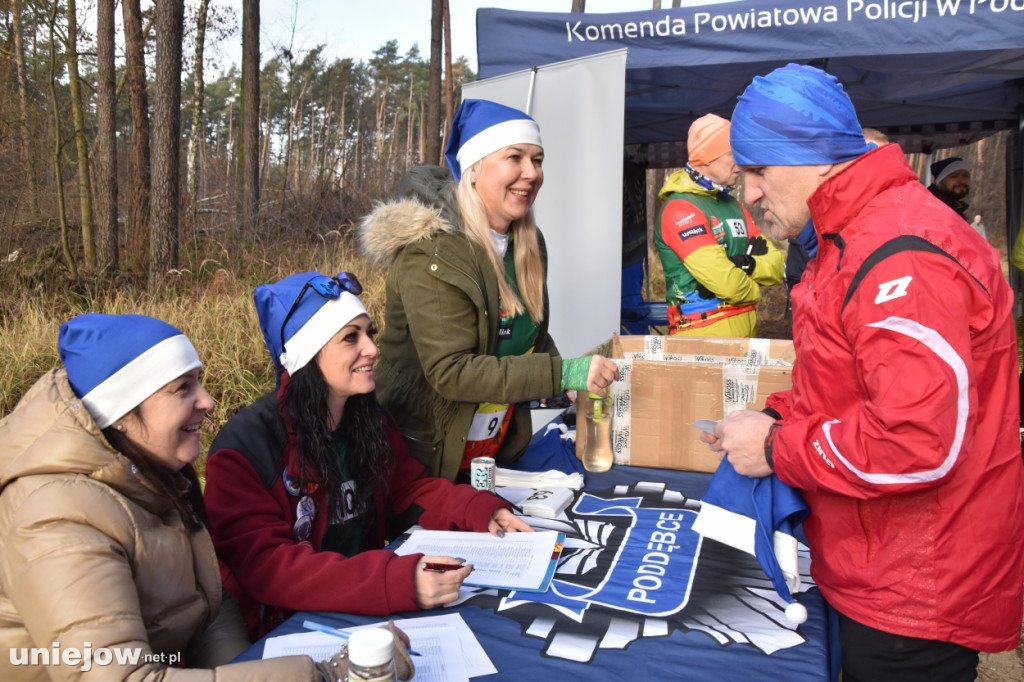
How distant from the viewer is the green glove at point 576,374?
2.26m

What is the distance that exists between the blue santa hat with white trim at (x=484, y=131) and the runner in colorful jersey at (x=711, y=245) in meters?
1.33

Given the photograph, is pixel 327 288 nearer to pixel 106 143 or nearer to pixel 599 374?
pixel 599 374

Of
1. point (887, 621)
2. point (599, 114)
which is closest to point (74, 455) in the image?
point (887, 621)

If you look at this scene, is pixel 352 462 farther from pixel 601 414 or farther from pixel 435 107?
pixel 435 107

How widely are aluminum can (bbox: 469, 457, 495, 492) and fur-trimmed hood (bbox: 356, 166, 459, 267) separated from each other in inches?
27.6

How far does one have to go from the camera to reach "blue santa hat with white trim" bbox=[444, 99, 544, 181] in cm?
245

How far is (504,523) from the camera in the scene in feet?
6.57

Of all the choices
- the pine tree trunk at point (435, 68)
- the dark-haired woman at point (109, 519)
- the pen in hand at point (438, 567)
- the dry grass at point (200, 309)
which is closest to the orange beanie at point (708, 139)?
the pen in hand at point (438, 567)

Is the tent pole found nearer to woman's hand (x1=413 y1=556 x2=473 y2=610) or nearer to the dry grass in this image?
the dry grass

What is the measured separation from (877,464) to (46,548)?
1.32 meters

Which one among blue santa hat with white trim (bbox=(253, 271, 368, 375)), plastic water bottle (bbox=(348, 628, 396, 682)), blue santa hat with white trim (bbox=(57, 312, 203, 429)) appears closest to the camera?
plastic water bottle (bbox=(348, 628, 396, 682))

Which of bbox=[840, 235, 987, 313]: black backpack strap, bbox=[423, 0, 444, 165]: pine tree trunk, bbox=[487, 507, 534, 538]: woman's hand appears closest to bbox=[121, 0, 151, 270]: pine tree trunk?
bbox=[423, 0, 444, 165]: pine tree trunk

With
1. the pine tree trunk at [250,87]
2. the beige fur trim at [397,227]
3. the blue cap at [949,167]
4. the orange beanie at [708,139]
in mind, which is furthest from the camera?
the pine tree trunk at [250,87]

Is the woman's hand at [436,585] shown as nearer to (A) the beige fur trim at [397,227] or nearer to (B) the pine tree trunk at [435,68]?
(A) the beige fur trim at [397,227]
